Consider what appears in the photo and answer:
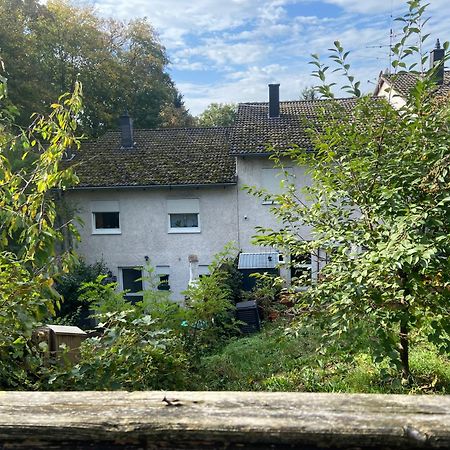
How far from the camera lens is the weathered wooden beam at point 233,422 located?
1010 mm

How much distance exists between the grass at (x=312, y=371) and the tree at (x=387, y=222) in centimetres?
42

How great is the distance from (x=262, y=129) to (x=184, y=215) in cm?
538

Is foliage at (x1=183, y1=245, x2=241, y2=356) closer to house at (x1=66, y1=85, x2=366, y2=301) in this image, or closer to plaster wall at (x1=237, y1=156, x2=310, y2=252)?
house at (x1=66, y1=85, x2=366, y2=301)

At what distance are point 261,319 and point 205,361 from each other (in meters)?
6.45

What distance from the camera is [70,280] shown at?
16.6m

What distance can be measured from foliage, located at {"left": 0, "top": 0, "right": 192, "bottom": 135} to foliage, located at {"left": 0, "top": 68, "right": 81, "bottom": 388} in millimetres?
13337

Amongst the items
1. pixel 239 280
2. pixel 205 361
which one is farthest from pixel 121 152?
pixel 205 361

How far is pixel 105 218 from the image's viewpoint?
19.0 m

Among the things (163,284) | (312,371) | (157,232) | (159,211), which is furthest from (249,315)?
(159,211)

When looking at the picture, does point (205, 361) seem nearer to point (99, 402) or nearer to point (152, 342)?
point (152, 342)

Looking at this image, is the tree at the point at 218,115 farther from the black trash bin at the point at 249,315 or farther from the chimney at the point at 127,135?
the black trash bin at the point at 249,315

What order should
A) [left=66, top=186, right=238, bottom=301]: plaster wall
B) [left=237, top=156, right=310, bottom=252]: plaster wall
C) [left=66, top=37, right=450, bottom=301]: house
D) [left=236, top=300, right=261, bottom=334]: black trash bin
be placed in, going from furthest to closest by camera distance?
1. [left=66, top=186, right=238, bottom=301]: plaster wall
2. [left=66, top=37, right=450, bottom=301]: house
3. [left=237, top=156, right=310, bottom=252]: plaster wall
4. [left=236, top=300, right=261, bottom=334]: black trash bin

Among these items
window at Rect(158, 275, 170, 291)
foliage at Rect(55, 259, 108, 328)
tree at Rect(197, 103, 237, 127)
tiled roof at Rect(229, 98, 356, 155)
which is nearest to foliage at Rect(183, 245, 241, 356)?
window at Rect(158, 275, 170, 291)

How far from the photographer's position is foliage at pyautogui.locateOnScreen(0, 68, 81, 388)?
239 cm
